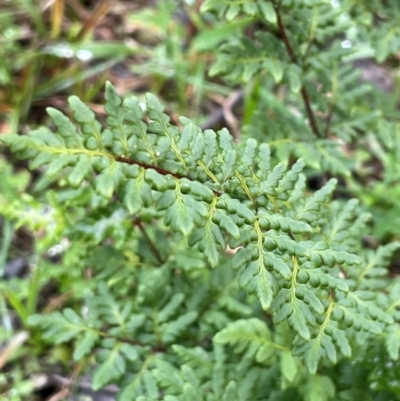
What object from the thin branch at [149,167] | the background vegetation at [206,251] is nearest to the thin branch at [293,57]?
the background vegetation at [206,251]

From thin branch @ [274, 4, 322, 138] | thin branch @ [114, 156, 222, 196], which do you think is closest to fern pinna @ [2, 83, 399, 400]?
thin branch @ [114, 156, 222, 196]

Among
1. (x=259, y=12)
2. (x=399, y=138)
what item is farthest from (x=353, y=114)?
(x=259, y=12)

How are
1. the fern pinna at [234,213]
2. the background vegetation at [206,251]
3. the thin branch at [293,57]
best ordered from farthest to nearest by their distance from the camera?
the thin branch at [293,57]
the background vegetation at [206,251]
the fern pinna at [234,213]

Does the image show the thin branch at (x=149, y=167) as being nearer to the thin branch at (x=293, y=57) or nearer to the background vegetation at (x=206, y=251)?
the background vegetation at (x=206, y=251)

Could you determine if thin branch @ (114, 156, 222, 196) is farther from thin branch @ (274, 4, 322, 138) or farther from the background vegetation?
thin branch @ (274, 4, 322, 138)

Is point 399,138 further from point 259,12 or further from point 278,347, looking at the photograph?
point 278,347

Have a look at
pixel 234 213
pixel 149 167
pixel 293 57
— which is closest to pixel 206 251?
pixel 234 213

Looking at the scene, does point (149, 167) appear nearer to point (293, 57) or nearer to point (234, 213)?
point (234, 213)

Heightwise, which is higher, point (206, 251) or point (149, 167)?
point (149, 167)
